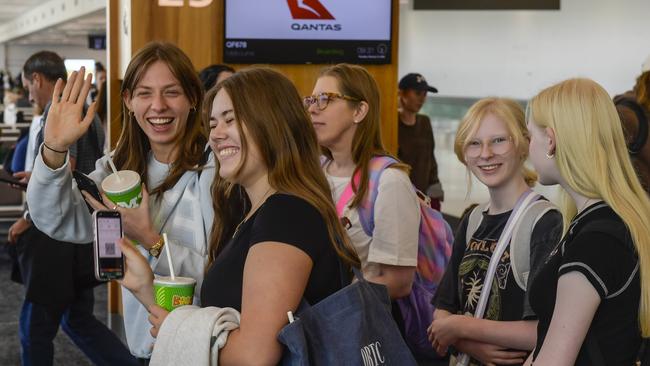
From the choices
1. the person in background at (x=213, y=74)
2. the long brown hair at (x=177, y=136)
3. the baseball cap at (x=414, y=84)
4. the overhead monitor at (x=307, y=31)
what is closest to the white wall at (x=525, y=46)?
the baseball cap at (x=414, y=84)

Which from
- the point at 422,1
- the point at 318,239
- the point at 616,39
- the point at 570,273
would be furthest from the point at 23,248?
the point at 616,39

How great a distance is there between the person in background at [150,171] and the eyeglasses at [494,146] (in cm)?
73

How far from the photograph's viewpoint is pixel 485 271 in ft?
8.00

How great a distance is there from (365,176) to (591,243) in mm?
1189

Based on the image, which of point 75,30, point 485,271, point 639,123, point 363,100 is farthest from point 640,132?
point 75,30

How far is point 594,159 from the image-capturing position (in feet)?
6.33

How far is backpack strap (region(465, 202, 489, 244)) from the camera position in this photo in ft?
8.48

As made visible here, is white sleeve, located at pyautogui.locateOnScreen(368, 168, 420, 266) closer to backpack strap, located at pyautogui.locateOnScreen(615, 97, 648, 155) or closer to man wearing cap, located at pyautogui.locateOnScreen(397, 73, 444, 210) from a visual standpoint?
backpack strap, located at pyautogui.locateOnScreen(615, 97, 648, 155)

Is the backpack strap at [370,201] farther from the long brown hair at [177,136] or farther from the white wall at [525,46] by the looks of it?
the white wall at [525,46]

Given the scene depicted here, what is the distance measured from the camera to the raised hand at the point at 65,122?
7.77ft

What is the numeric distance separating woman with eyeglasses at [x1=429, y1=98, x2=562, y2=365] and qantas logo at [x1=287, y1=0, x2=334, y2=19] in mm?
2889

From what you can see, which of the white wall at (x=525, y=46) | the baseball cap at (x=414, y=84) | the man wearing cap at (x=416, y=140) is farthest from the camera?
the white wall at (x=525, y=46)

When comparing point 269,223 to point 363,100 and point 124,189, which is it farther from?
point 363,100

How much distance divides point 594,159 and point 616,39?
31.5ft
